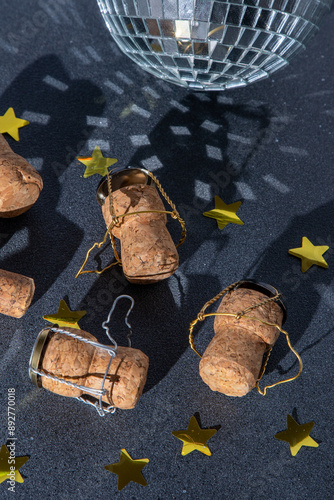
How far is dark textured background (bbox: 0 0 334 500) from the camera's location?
0.81 meters

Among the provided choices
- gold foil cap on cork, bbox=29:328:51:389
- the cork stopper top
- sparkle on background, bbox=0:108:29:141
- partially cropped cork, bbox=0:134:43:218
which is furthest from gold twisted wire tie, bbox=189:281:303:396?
sparkle on background, bbox=0:108:29:141

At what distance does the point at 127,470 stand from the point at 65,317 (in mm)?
279

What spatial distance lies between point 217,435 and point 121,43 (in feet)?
2.46

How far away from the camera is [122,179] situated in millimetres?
931

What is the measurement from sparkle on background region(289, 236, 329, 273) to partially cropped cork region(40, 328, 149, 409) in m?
0.39

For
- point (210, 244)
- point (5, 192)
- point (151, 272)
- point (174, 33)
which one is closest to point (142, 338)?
point (151, 272)

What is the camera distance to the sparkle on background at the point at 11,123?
3.50 ft

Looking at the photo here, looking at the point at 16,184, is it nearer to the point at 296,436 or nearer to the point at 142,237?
the point at 142,237

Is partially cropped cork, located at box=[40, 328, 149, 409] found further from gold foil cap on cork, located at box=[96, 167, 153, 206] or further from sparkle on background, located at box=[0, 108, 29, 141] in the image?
sparkle on background, located at box=[0, 108, 29, 141]

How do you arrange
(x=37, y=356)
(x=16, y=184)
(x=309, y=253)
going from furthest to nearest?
(x=309, y=253) < (x=16, y=184) < (x=37, y=356)

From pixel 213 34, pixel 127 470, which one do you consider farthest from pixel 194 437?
pixel 213 34

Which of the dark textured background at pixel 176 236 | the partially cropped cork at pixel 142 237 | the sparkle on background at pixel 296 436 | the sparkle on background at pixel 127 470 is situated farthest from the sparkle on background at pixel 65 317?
the sparkle on background at pixel 296 436

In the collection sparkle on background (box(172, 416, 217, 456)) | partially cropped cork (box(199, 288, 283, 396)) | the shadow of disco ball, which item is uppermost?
the shadow of disco ball

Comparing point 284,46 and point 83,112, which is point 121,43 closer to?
→ point 83,112
